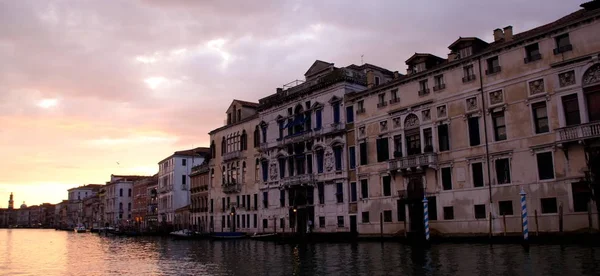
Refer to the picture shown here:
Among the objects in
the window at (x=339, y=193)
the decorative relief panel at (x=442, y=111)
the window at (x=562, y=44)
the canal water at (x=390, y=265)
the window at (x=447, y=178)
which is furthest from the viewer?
Result: the window at (x=339, y=193)

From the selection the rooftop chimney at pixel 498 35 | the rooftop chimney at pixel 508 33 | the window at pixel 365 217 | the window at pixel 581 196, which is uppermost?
the rooftop chimney at pixel 498 35

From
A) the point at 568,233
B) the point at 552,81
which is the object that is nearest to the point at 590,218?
the point at 568,233

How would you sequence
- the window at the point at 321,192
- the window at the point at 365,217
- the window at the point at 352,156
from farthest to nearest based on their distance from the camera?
1. the window at the point at 321,192
2. the window at the point at 352,156
3. the window at the point at 365,217

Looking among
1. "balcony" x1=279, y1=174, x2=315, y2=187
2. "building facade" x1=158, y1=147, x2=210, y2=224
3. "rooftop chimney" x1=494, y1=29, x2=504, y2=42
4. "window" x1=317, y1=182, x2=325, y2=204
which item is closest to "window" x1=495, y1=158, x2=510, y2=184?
"rooftop chimney" x1=494, y1=29, x2=504, y2=42

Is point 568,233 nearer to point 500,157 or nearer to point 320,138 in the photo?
point 500,157

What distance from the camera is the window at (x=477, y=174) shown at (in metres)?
29.7

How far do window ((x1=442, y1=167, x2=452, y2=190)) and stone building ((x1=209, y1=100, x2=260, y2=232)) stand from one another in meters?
20.9

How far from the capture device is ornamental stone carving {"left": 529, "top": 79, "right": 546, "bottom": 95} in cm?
2700

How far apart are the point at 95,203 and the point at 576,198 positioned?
118861 mm

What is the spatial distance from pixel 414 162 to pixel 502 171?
5562mm

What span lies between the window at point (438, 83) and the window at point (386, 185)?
6656 millimetres

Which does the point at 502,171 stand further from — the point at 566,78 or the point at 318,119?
the point at 318,119

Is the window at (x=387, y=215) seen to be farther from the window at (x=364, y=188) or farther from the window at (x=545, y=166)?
the window at (x=545, y=166)

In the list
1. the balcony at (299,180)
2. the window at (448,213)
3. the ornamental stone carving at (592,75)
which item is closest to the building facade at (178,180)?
the balcony at (299,180)
